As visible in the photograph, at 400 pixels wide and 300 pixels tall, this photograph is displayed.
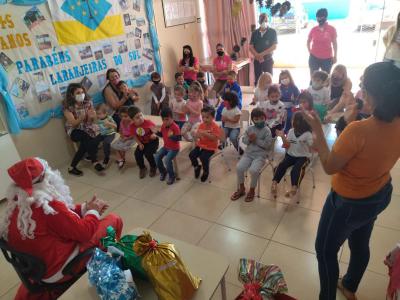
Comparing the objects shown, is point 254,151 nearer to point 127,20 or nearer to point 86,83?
point 86,83

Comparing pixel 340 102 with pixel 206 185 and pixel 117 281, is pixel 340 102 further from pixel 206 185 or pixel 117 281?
pixel 117 281

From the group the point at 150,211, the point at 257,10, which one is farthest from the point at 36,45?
the point at 257,10

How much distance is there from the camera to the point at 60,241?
1675 mm

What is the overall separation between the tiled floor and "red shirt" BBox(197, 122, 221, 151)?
1.27 feet

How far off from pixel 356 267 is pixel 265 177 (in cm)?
175

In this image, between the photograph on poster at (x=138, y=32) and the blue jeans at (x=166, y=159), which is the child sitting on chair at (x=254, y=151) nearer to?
the blue jeans at (x=166, y=159)

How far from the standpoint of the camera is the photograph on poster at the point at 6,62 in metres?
3.41

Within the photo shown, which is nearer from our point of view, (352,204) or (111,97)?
(352,204)

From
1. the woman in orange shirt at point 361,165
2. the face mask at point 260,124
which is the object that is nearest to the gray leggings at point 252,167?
the face mask at point 260,124

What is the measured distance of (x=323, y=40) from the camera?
15.9 feet

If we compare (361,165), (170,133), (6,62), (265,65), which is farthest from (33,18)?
(361,165)

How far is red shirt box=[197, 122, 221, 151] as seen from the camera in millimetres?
3418

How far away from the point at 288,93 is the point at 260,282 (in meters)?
3.25

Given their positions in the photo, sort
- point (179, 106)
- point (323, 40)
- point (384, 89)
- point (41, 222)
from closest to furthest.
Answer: point (384, 89) → point (41, 222) → point (179, 106) → point (323, 40)
